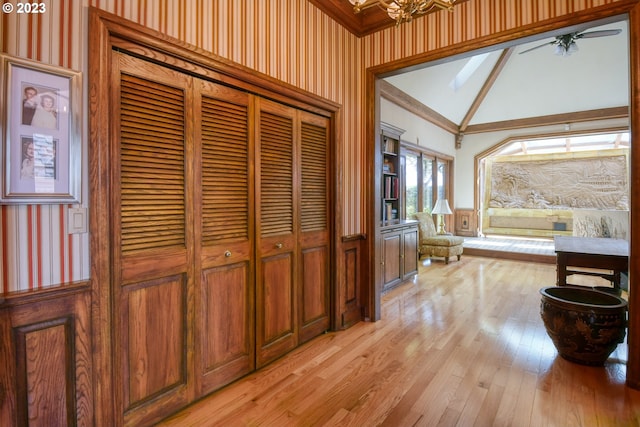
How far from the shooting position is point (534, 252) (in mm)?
6496

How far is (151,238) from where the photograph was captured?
5.84 feet

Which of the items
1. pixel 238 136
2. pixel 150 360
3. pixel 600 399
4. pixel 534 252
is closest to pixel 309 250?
pixel 238 136

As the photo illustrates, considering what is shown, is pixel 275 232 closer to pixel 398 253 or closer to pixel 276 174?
pixel 276 174

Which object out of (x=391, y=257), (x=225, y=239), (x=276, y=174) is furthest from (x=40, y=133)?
(x=391, y=257)

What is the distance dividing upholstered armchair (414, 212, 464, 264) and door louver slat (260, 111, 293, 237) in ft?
13.4

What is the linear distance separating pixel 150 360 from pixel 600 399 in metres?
2.77

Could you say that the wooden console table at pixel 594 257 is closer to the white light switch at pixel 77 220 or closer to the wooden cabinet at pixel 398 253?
the wooden cabinet at pixel 398 253

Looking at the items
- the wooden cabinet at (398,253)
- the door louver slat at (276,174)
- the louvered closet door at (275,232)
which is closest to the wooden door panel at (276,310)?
the louvered closet door at (275,232)

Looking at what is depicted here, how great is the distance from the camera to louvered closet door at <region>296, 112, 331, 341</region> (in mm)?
2760

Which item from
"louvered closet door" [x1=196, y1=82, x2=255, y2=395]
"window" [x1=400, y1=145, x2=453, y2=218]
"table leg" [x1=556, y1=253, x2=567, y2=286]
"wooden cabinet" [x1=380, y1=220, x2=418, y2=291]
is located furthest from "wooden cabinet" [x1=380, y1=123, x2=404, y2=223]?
"louvered closet door" [x1=196, y1=82, x2=255, y2=395]

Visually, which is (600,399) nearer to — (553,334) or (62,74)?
(553,334)

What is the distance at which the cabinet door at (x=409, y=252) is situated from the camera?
15.5 feet

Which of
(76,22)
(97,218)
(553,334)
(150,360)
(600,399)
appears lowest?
(600,399)

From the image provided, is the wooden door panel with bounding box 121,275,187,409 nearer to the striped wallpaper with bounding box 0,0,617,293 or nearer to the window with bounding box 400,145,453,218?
the striped wallpaper with bounding box 0,0,617,293
